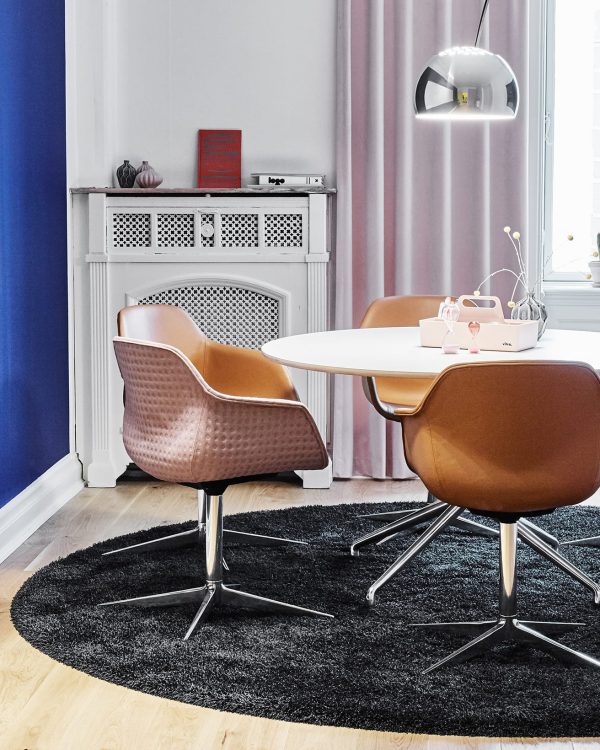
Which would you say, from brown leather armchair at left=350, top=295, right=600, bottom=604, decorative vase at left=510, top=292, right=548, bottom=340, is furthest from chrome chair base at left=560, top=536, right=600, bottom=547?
decorative vase at left=510, top=292, right=548, bottom=340

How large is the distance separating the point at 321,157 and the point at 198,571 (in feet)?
7.09

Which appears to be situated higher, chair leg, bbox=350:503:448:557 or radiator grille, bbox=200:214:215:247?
radiator grille, bbox=200:214:215:247

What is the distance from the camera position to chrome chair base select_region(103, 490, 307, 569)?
3.29 m

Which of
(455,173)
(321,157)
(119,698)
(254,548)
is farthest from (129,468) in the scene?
(119,698)

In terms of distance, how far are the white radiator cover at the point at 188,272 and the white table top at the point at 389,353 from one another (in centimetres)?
98

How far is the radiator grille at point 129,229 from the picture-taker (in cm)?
421

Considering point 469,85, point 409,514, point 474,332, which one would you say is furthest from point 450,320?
point 409,514

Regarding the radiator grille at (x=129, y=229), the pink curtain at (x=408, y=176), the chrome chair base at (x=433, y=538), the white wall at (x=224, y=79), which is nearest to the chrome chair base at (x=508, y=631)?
the chrome chair base at (x=433, y=538)

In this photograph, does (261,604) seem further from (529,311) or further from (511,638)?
(529,311)

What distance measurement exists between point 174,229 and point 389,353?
5.83ft

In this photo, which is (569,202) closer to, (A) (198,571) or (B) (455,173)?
(B) (455,173)

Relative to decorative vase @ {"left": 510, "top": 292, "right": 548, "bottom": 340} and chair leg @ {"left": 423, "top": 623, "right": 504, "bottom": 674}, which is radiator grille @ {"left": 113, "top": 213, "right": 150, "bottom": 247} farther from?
chair leg @ {"left": 423, "top": 623, "right": 504, "bottom": 674}

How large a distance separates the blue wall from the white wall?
1.64 ft

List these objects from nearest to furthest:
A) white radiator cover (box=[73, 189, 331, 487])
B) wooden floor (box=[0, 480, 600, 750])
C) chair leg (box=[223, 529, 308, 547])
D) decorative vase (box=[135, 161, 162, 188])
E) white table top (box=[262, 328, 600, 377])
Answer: wooden floor (box=[0, 480, 600, 750])
white table top (box=[262, 328, 600, 377])
chair leg (box=[223, 529, 308, 547])
white radiator cover (box=[73, 189, 331, 487])
decorative vase (box=[135, 161, 162, 188])
